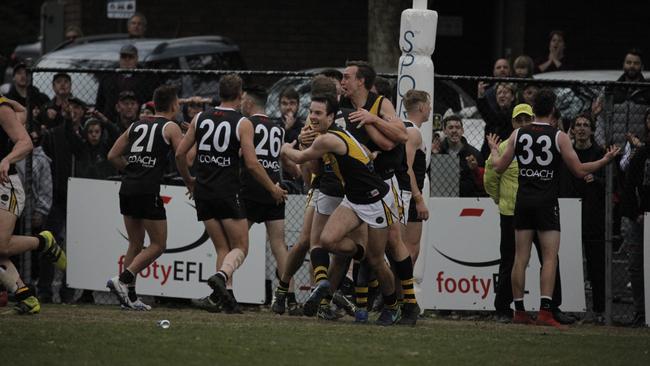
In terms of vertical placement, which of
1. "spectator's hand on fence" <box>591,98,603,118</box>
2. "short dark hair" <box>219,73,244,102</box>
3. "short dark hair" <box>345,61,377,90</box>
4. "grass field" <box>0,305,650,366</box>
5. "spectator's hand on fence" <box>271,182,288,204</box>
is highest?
"short dark hair" <box>345,61,377,90</box>

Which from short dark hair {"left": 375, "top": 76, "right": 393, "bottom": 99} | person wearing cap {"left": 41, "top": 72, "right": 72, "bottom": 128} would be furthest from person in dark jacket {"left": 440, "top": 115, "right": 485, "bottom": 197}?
person wearing cap {"left": 41, "top": 72, "right": 72, "bottom": 128}

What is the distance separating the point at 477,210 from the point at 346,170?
302 centimetres

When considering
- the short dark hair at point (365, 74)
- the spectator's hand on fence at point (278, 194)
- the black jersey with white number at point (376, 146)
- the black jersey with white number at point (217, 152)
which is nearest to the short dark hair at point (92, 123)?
the black jersey with white number at point (217, 152)

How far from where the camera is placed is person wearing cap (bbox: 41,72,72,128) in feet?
51.3

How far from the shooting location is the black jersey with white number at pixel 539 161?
41.7 ft

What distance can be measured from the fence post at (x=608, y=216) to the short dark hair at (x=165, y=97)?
4330 mm

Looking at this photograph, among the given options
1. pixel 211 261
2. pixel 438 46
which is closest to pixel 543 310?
pixel 211 261

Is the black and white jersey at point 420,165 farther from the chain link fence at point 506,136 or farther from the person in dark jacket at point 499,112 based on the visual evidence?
the person in dark jacket at point 499,112

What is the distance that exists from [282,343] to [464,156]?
4.93 m

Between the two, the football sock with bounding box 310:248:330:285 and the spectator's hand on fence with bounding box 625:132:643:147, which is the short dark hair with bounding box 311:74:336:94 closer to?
the football sock with bounding box 310:248:330:285

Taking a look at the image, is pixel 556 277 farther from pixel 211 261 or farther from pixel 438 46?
pixel 438 46

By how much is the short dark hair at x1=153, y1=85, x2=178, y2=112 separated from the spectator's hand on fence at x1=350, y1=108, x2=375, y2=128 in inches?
89.9

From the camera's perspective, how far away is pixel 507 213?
44.4ft

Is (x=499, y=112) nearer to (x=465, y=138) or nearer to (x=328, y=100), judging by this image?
(x=465, y=138)
